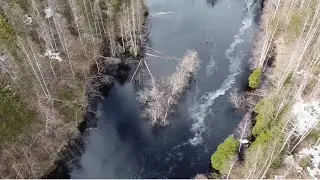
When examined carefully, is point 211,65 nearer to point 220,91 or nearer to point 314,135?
point 220,91

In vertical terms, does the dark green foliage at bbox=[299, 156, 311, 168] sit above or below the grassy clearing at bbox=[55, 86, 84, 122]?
below

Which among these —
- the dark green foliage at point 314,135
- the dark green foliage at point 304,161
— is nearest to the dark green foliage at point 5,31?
the dark green foliage at point 304,161

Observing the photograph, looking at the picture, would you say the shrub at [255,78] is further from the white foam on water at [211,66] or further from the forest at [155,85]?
the white foam on water at [211,66]

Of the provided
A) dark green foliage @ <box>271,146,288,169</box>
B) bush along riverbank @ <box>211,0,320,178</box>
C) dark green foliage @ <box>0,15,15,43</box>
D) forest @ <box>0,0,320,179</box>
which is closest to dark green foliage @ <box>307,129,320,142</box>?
bush along riverbank @ <box>211,0,320,178</box>

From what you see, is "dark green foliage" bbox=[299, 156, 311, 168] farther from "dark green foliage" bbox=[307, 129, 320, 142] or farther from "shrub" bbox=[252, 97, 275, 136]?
"shrub" bbox=[252, 97, 275, 136]

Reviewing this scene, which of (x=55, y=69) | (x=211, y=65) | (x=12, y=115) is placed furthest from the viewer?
(x=211, y=65)

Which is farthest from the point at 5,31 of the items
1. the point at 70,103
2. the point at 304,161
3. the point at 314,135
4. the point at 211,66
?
the point at 314,135
